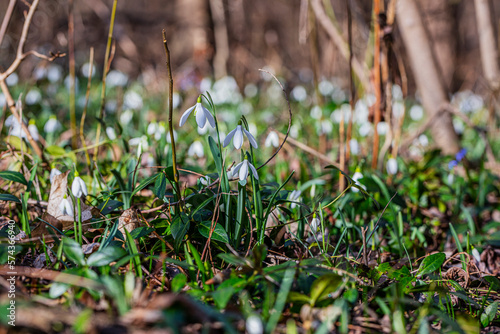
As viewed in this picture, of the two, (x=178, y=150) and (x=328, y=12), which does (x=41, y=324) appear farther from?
(x=328, y=12)

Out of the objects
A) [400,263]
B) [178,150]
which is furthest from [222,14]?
[400,263]

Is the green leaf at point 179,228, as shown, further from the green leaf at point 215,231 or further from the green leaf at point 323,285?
the green leaf at point 323,285

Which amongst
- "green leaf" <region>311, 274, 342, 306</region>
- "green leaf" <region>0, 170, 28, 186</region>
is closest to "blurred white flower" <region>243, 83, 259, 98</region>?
"green leaf" <region>0, 170, 28, 186</region>

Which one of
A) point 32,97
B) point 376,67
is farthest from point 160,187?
point 32,97

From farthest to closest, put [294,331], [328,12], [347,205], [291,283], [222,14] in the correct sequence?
[222,14] < [328,12] < [347,205] < [291,283] < [294,331]

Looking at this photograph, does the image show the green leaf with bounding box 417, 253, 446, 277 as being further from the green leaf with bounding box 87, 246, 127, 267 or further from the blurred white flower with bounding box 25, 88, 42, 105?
the blurred white flower with bounding box 25, 88, 42, 105

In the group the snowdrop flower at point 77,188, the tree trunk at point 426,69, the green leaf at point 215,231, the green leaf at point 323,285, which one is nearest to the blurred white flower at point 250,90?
the tree trunk at point 426,69

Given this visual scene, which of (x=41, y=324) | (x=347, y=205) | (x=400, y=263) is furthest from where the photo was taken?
(x=347, y=205)
